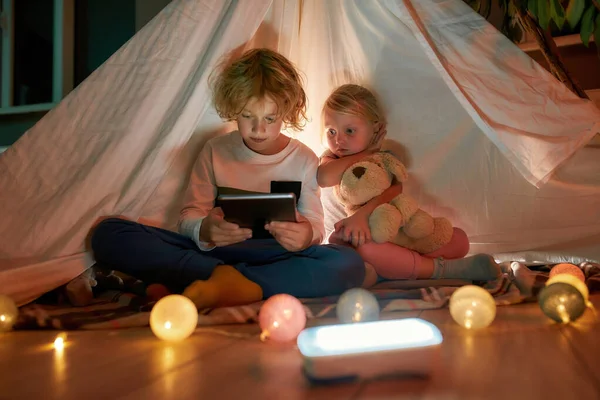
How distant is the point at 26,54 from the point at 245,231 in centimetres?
218

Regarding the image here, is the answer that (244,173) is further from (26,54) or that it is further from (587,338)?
(26,54)

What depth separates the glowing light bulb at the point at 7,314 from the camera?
0.84 meters

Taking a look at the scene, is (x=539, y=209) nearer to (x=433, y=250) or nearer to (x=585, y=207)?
(x=585, y=207)

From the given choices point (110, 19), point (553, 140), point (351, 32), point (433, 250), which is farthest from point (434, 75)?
point (110, 19)

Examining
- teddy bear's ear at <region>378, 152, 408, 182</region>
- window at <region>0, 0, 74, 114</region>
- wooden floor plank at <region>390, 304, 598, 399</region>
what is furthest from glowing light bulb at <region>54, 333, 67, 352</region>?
window at <region>0, 0, 74, 114</region>

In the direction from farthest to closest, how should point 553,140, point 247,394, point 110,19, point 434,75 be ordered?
point 110,19, point 434,75, point 553,140, point 247,394

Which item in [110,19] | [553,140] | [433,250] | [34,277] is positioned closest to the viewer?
[34,277]

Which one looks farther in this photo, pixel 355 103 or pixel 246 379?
pixel 355 103

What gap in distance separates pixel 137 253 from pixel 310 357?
0.62m

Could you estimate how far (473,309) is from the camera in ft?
2.70

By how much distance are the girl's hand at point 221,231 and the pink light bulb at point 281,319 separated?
29 centimetres

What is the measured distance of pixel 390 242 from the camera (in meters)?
1.30

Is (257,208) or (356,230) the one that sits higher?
(257,208)

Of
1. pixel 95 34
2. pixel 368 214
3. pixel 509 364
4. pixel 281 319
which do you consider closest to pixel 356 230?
pixel 368 214
